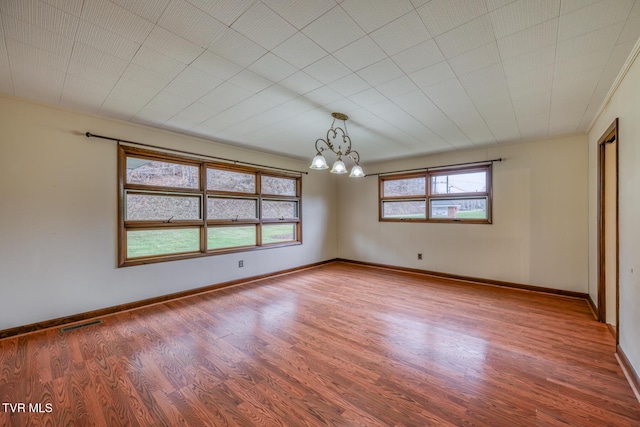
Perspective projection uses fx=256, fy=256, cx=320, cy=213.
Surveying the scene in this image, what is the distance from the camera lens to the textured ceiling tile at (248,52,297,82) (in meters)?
2.02

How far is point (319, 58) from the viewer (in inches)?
78.7

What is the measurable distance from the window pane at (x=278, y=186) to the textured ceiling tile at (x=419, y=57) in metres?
3.64

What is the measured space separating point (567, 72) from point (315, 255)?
5.13 m

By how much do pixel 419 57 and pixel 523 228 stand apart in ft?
12.5

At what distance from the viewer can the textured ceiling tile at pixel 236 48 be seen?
1.77m

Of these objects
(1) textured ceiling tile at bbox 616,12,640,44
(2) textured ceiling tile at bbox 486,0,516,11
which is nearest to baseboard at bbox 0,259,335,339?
(2) textured ceiling tile at bbox 486,0,516,11

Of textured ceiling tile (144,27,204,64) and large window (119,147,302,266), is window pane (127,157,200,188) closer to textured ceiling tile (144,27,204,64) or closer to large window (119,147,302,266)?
large window (119,147,302,266)

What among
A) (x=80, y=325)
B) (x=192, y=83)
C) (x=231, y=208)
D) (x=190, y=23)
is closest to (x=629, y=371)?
(x=190, y=23)

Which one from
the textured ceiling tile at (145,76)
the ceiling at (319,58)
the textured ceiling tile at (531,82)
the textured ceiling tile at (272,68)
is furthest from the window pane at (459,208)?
the textured ceiling tile at (145,76)

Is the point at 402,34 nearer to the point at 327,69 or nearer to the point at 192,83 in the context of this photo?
the point at 327,69

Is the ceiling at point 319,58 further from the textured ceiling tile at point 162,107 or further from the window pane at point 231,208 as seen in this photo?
the window pane at point 231,208

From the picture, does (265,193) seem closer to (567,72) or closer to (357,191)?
(357,191)

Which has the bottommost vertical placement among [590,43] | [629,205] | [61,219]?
[61,219]

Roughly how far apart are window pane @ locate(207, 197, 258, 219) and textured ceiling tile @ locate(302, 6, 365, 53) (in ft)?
10.9
